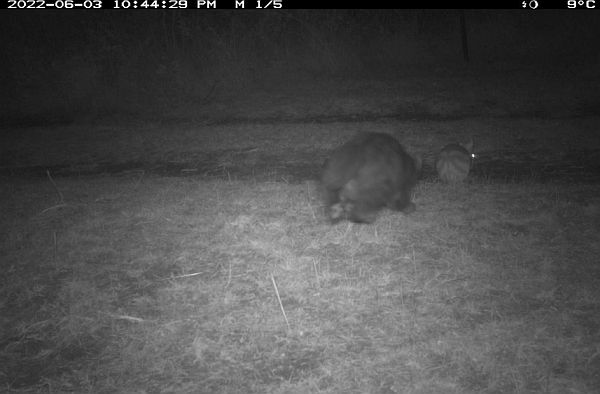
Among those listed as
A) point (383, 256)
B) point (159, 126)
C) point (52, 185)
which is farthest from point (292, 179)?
point (159, 126)

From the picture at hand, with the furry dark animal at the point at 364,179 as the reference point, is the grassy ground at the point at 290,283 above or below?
below

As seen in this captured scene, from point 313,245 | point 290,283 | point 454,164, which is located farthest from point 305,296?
point 454,164

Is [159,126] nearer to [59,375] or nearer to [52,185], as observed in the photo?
[52,185]

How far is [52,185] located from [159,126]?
3185 mm

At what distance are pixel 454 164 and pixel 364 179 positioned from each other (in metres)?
1.45

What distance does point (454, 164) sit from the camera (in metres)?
5.38

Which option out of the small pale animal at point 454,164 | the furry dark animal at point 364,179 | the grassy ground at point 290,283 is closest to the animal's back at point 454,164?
the small pale animal at point 454,164

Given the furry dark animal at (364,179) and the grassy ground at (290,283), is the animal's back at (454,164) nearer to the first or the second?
the grassy ground at (290,283)

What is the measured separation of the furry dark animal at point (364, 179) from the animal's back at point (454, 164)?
0.89 metres

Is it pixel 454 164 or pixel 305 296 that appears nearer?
pixel 305 296

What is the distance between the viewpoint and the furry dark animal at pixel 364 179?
439cm

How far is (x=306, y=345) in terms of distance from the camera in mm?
3189

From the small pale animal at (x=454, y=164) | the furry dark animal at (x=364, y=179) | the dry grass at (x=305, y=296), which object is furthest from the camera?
the small pale animal at (x=454, y=164)

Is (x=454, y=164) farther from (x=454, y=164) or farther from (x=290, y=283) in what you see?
(x=290, y=283)
